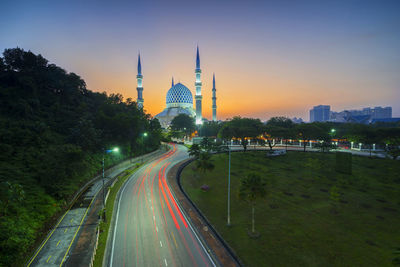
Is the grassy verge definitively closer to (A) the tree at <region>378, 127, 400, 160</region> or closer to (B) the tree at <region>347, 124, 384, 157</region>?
(B) the tree at <region>347, 124, 384, 157</region>

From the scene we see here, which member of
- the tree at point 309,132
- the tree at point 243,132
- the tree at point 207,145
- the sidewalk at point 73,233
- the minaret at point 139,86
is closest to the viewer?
the sidewalk at point 73,233

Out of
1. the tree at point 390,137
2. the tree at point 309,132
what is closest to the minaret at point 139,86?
the tree at point 309,132

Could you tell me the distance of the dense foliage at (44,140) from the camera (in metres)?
26.1

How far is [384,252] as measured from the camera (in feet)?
74.3

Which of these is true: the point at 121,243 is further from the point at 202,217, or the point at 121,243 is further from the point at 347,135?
the point at 347,135

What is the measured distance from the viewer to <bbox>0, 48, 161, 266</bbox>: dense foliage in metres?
26.1

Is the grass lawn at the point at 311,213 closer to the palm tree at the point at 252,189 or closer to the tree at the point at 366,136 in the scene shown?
the palm tree at the point at 252,189

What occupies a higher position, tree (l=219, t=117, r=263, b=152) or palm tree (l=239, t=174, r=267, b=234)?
tree (l=219, t=117, r=263, b=152)

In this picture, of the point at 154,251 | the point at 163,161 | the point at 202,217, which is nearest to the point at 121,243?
the point at 154,251

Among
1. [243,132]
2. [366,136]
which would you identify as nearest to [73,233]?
[243,132]

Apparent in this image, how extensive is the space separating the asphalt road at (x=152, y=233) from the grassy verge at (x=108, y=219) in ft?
2.81

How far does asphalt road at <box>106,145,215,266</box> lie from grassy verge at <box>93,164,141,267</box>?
0.86 meters

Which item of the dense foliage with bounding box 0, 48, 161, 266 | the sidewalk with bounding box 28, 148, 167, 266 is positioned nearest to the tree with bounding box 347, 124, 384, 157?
the dense foliage with bounding box 0, 48, 161, 266

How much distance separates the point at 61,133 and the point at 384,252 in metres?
64.7
